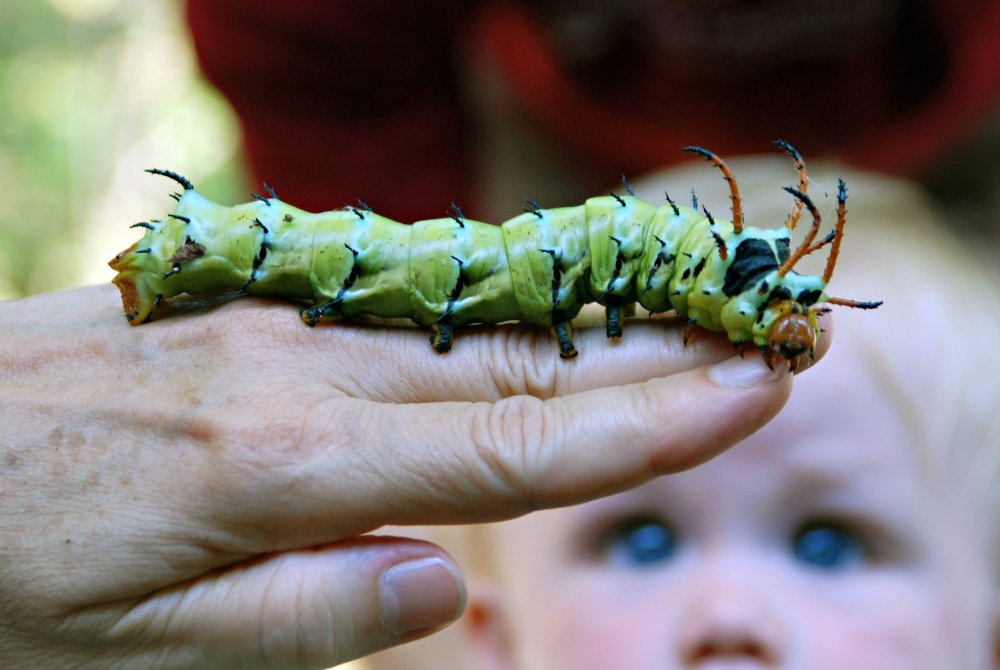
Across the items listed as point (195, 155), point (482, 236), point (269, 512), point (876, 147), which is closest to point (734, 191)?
point (482, 236)

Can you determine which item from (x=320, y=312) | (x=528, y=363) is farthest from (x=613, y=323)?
(x=320, y=312)

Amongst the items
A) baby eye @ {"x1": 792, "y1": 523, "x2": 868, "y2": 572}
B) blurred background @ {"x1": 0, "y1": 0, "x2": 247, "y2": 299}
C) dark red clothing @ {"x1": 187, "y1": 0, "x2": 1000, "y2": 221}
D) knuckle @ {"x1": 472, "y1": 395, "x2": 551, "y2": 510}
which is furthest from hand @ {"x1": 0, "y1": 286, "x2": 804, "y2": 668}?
blurred background @ {"x1": 0, "y1": 0, "x2": 247, "y2": 299}

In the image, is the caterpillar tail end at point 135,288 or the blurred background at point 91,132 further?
the blurred background at point 91,132

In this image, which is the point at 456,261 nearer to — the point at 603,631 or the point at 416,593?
the point at 416,593

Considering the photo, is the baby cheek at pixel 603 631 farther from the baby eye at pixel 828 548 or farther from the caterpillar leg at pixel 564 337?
the caterpillar leg at pixel 564 337

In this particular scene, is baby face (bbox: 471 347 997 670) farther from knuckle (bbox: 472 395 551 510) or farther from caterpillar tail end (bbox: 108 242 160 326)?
caterpillar tail end (bbox: 108 242 160 326)

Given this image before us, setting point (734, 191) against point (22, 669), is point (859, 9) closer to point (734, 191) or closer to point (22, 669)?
point (734, 191)

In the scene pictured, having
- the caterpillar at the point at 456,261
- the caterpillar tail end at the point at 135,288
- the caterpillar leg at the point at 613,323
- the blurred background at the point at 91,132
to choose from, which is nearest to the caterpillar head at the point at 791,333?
the caterpillar at the point at 456,261
